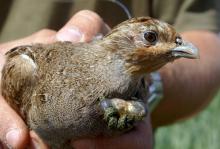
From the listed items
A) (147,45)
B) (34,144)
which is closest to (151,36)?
(147,45)

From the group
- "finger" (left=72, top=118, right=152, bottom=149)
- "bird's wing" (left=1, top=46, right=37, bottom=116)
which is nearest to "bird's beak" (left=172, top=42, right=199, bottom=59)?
"finger" (left=72, top=118, right=152, bottom=149)

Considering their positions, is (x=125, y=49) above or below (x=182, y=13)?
above

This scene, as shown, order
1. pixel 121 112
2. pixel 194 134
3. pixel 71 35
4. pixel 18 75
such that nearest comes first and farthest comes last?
pixel 121 112
pixel 18 75
pixel 71 35
pixel 194 134

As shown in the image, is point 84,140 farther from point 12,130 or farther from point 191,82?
point 191,82

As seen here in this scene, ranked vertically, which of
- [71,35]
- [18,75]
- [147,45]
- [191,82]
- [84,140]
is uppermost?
[147,45]

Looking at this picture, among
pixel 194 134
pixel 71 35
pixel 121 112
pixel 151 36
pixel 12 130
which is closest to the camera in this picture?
pixel 121 112

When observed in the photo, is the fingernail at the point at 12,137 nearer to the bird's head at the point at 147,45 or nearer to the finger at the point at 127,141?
the finger at the point at 127,141

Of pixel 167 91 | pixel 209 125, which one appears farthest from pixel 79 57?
pixel 209 125

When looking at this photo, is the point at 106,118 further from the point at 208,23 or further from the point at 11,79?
the point at 208,23
